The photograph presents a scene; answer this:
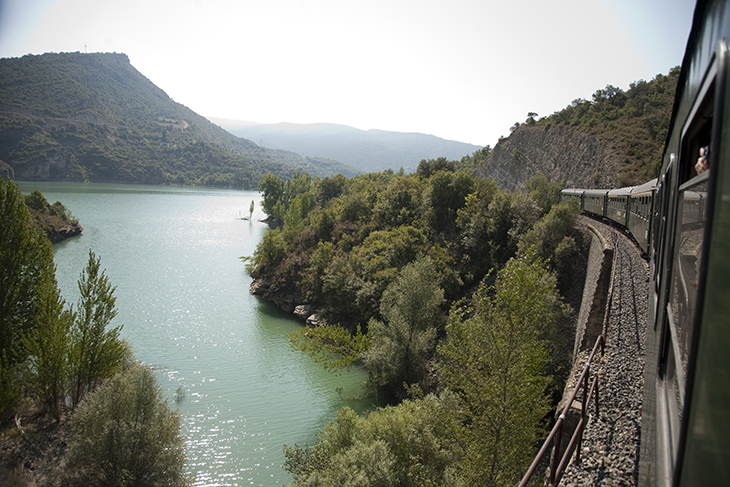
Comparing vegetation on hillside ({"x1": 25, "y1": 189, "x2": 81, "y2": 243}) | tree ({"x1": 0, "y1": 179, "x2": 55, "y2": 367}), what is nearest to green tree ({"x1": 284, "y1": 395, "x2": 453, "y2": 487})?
tree ({"x1": 0, "y1": 179, "x2": 55, "y2": 367})

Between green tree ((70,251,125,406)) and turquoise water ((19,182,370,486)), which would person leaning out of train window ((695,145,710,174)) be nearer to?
turquoise water ((19,182,370,486))

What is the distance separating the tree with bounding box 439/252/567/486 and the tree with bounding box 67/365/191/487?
30.8 feet

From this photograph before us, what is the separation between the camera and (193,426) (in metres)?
17.0

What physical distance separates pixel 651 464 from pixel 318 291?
1171 inches

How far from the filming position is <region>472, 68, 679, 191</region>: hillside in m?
34.8

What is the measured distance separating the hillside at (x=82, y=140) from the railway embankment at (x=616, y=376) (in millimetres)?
101189

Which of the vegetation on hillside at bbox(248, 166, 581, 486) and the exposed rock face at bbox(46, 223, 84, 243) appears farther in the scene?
the exposed rock face at bbox(46, 223, 84, 243)

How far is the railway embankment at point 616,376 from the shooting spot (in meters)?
6.31

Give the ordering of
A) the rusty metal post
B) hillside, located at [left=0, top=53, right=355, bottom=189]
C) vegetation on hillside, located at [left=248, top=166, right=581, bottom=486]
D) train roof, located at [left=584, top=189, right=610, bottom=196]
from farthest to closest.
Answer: hillside, located at [left=0, top=53, right=355, bottom=189] < train roof, located at [left=584, top=189, right=610, bottom=196] < vegetation on hillside, located at [left=248, top=166, right=581, bottom=486] < the rusty metal post

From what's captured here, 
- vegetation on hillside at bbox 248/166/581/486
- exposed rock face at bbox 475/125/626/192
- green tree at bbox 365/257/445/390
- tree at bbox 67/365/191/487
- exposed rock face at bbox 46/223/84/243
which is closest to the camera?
vegetation on hillside at bbox 248/166/581/486

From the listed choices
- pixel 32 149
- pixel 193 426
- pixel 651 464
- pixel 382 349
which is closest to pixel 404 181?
pixel 382 349

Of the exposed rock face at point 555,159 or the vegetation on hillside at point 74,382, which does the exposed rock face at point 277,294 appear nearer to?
the vegetation on hillside at point 74,382

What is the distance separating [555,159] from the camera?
Answer: 155 feet

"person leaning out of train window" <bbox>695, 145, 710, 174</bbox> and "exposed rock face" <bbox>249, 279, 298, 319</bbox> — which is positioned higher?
"person leaning out of train window" <bbox>695, 145, 710, 174</bbox>
